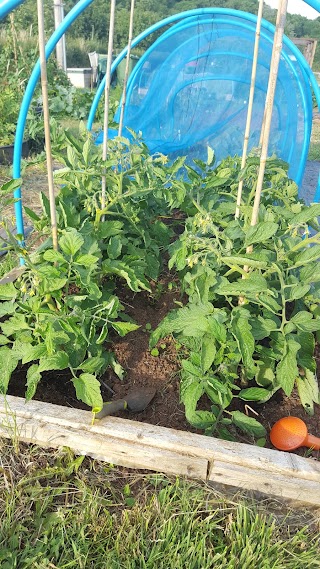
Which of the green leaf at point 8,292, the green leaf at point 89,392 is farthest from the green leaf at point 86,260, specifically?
the green leaf at point 89,392

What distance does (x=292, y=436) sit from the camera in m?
1.43

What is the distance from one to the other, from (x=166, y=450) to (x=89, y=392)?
11.2 inches

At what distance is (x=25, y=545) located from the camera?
120 centimetres

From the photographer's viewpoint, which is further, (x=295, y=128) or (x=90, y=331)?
(x=295, y=128)

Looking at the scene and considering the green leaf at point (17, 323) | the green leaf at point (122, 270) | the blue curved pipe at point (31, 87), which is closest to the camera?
the green leaf at point (17, 323)

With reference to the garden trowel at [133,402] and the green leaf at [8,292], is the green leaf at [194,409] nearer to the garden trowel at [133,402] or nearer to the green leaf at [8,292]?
the garden trowel at [133,402]

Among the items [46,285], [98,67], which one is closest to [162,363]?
[46,285]

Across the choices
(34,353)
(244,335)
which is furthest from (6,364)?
(244,335)

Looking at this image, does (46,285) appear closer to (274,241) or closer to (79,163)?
(79,163)

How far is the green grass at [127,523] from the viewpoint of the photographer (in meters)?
1.18

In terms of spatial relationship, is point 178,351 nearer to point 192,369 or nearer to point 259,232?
point 192,369

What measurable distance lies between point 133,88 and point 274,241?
10.6 ft

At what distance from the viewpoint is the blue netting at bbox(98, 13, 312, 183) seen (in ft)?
11.5

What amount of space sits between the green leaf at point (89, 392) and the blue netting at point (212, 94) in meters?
2.50
